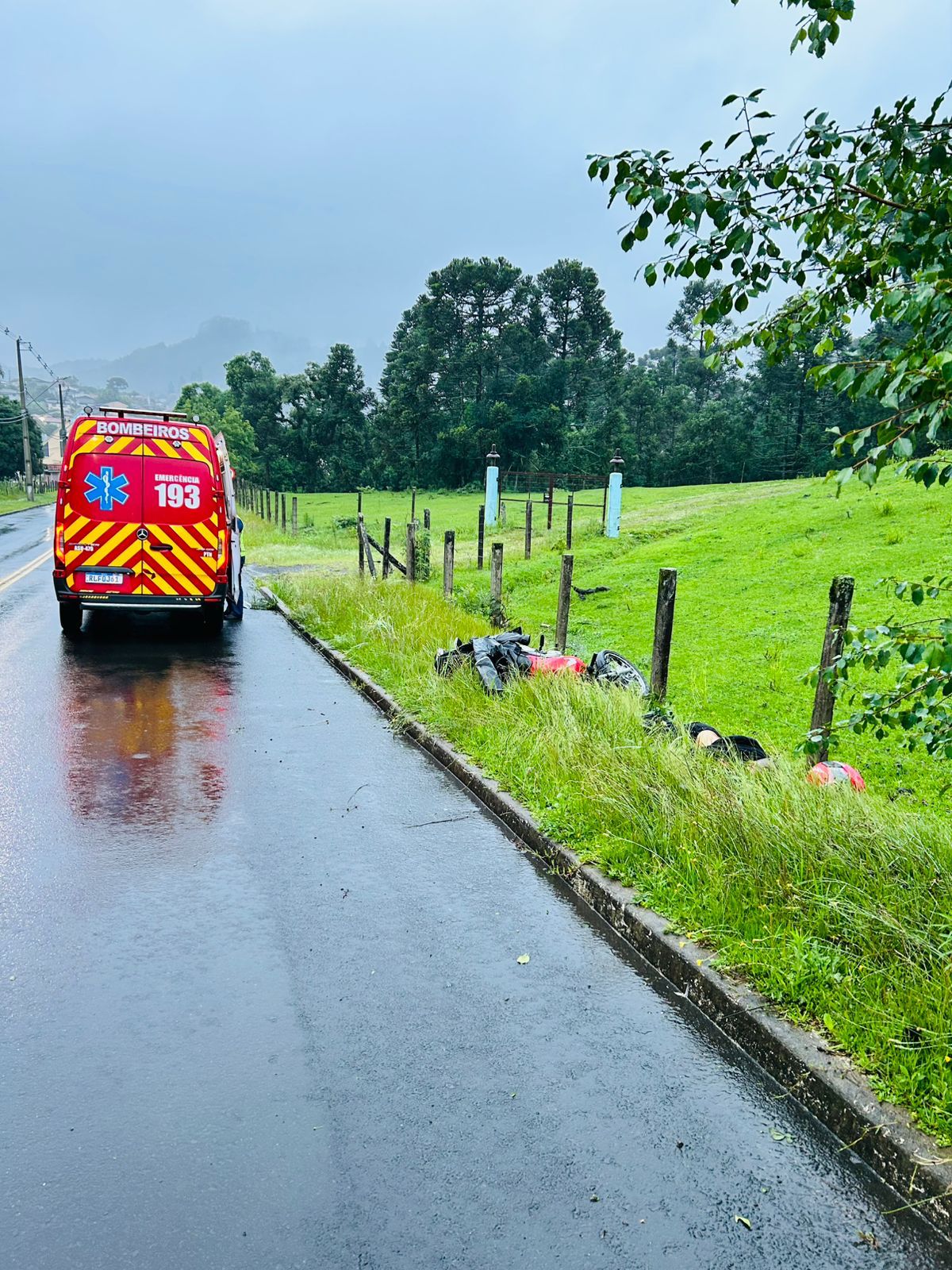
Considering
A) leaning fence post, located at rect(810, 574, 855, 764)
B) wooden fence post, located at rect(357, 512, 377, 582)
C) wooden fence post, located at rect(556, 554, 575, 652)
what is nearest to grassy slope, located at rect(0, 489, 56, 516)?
wooden fence post, located at rect(357, 512, 377, 582)

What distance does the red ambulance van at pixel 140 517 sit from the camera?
12023mm

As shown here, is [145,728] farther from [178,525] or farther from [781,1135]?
[781,1135]

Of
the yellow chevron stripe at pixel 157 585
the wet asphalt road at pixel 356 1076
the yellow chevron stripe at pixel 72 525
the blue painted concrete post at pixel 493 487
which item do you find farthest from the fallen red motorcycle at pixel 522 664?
the blue painted concrete post at pixel 493 487

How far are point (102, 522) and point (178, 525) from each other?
928 millimetres

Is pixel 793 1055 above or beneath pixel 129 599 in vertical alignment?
beneath

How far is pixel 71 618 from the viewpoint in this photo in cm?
1311

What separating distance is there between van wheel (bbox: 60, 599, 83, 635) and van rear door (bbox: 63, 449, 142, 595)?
820 millimetres

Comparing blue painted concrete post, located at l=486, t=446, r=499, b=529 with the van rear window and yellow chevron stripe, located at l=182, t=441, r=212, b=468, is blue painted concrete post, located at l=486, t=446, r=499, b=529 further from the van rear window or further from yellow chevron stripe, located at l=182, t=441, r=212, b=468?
the van rear window

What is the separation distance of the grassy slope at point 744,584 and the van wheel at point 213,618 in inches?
142

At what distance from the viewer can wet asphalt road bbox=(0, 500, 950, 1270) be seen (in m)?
2.62

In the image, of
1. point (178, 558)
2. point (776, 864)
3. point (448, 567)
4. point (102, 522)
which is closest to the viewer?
point (776, 864)

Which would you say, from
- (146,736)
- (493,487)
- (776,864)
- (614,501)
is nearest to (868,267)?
(776,864)

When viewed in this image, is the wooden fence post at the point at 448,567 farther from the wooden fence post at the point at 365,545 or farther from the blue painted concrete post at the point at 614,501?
the blue painted concrete post at the point at 614,501

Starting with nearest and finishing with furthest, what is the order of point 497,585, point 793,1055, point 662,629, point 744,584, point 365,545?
point 793,1055 → point 662,629 → point 497,585 → point 744,584 → point 365,545
